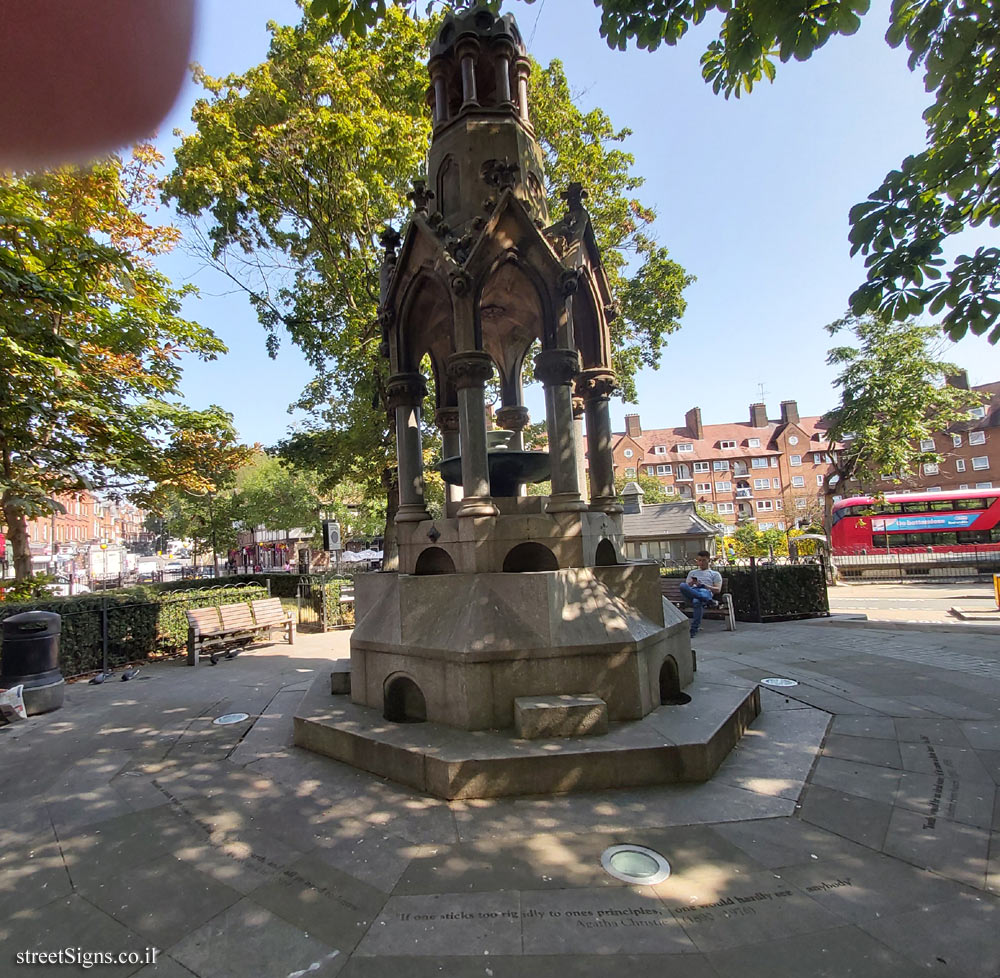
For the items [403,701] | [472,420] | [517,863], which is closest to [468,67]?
[472,420]

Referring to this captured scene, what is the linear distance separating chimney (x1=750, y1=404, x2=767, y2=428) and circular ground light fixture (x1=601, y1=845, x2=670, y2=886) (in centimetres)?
7862

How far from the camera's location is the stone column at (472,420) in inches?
224

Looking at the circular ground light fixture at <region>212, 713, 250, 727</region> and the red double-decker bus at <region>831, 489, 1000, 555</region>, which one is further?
the red double-decker bus at <region>831, 489, 1000, 555</region>

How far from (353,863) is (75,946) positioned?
1314mm

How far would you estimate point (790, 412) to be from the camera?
70.7 meters

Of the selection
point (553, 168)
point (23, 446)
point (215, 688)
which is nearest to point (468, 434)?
point (215, 688)

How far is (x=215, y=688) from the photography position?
26.8ft

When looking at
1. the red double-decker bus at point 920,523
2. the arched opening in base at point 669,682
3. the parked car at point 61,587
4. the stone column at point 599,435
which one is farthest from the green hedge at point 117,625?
the red double-decker bus at point 920,523

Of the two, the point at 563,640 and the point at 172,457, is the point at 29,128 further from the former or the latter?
the point at 172,457

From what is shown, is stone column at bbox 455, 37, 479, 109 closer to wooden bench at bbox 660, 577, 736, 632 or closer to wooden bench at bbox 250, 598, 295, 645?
wooden bench at bbox 660, 577, 736, 632

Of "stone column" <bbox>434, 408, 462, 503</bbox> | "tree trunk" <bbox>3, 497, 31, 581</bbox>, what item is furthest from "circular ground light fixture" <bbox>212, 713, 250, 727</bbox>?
"tree trunk" <bbox>3, 497, 31, 581</bbox>

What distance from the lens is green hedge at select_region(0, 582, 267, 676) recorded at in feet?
32.1

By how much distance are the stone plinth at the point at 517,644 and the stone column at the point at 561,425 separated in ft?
2.52

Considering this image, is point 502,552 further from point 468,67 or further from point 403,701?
point 468,67
